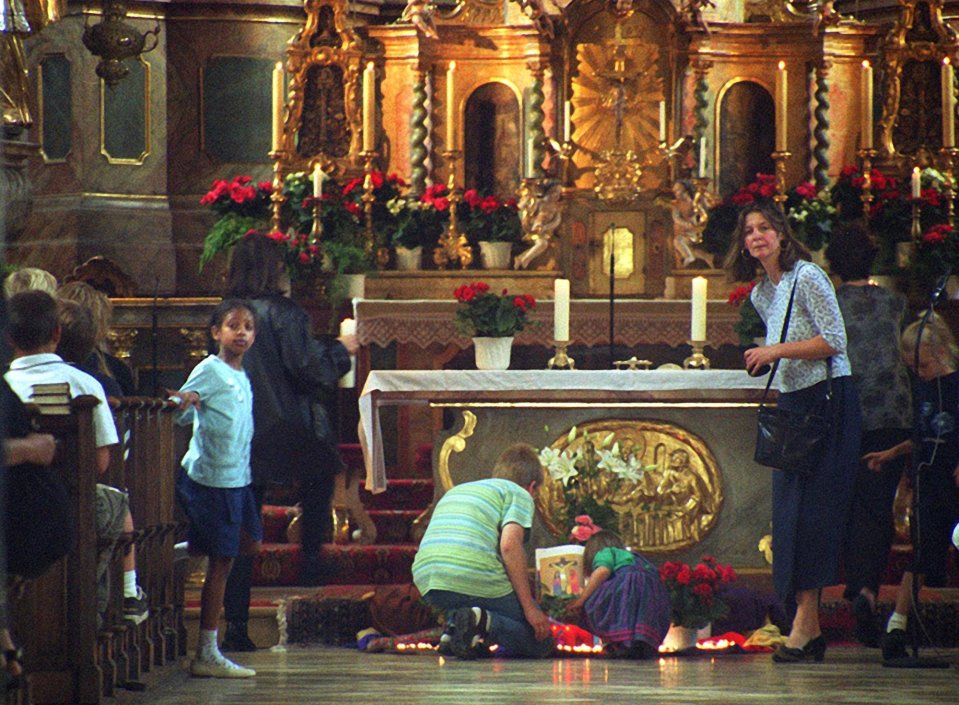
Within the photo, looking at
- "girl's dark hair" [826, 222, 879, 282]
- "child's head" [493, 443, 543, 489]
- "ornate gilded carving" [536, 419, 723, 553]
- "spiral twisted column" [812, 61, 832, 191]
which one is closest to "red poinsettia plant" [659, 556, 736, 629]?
"child's head" [493, 443, 543, 489]

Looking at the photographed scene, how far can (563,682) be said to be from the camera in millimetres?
6441

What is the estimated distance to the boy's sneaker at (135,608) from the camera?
6.37 metres

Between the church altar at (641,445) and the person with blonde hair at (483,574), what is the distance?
1191 millimetres

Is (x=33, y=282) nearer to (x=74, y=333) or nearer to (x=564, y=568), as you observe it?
(x=74, y=333)

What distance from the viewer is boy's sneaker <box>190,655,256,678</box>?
21.9 ft

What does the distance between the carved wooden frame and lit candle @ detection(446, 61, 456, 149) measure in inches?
109

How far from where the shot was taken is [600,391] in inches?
330

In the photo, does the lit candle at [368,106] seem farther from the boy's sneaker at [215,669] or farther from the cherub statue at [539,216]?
the boy's sneaker at [215,669]

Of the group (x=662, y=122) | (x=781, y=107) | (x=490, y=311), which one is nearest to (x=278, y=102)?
(x=662, y=122)

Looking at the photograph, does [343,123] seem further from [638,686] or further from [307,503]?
[638,686]

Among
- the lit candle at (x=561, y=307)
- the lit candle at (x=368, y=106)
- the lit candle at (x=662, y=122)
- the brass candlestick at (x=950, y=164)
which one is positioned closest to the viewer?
the lit candle at (x=561, y=307)

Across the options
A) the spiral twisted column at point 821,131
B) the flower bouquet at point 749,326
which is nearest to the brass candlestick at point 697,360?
the flower bouquet at point 749,326

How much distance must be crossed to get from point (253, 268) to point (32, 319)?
8.31 feet

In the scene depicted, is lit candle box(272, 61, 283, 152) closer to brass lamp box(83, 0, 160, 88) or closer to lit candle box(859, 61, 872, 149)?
brass lamp box(83, 0, 160, 88)
